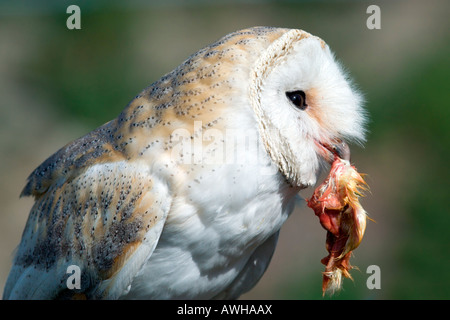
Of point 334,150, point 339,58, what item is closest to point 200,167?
point 334,150

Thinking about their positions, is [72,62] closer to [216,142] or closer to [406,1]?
[406,1]

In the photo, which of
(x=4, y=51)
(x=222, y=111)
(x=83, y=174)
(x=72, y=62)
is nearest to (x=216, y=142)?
(x=222, y=111)

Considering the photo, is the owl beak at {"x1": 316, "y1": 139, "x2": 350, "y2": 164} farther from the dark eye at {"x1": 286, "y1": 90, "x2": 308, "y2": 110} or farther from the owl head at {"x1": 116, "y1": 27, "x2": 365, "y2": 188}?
the dark eye at {"x1": 286, "y1": 90, "x2": 308, "y2": 110}

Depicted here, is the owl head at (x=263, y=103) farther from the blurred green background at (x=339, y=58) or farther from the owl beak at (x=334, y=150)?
the blurred green background at (x=339, y=58)

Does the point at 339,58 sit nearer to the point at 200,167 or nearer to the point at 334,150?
the point at 334,150

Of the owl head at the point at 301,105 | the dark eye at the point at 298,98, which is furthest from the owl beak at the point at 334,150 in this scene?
the dark eye at the point at 298,98
